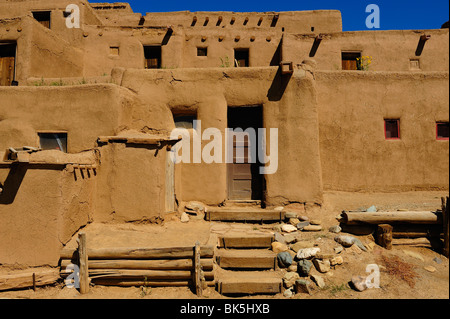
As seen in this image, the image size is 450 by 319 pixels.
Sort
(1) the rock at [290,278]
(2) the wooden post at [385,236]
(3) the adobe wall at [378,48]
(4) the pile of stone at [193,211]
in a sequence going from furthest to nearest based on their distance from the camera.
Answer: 1. (3) the adobe wall at [378,48]
2. (4) the pile of stone at [193,211]
3. (2) the wooden post at [385,236]
4. (1) the rock at [290,278]

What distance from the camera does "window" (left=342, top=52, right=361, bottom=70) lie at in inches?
480

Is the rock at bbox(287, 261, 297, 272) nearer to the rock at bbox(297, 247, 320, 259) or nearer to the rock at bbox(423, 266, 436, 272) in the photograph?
the rock at bbox(297, 247, 320, 259)

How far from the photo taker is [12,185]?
5.91 metres

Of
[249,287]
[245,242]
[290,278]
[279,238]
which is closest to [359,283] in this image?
[290,278]

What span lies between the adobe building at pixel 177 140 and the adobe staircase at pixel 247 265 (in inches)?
65.0

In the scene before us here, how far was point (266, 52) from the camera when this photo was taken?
12.5 meters

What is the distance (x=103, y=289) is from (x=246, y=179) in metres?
4.51

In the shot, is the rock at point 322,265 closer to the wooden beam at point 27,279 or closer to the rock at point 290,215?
the rock at point 290,215

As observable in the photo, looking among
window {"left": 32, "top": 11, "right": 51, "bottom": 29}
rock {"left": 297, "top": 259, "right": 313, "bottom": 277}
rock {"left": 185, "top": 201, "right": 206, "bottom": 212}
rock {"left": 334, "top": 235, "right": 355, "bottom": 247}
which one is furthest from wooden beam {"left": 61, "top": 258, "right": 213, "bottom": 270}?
window {"left": 32, "top": 11, "right": 51, "bottom": 29}

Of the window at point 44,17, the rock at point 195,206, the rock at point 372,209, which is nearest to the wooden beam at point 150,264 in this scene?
the rock at point 195,206

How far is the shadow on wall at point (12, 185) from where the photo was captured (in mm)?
5898

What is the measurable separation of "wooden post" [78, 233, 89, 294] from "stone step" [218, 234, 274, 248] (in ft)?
8.47

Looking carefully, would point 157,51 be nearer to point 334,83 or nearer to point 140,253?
point 334,83

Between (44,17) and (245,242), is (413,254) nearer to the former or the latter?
(245,242)
